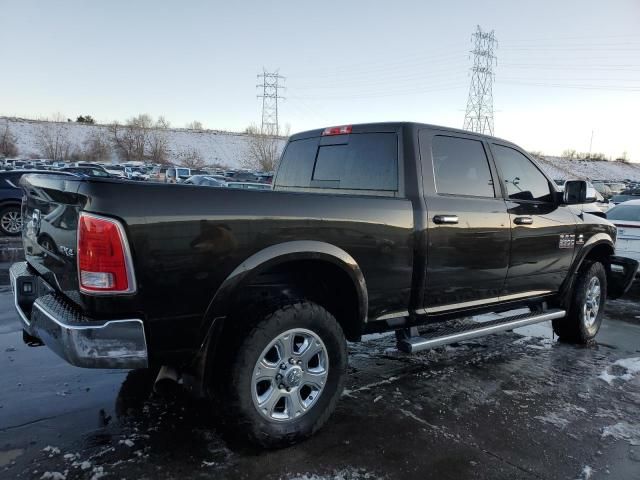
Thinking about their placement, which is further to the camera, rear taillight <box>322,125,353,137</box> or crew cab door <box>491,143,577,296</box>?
crew cab door <box>491,143,577,296</box>

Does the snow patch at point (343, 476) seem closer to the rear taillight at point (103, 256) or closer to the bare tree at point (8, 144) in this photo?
the rear taillight at point (103, 256)

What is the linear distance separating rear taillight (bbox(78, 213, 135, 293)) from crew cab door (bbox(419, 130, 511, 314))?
2.11 m

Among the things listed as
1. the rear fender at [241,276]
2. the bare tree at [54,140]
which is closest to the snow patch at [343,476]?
the rear fender at [241,276]

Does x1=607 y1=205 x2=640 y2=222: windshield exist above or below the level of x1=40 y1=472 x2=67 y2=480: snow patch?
above

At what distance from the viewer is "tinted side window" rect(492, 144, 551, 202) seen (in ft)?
14.8

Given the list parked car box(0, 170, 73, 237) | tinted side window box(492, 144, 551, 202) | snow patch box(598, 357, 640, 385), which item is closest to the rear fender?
tinted side window box(492, 144, 551, 202)

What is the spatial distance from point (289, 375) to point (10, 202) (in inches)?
474

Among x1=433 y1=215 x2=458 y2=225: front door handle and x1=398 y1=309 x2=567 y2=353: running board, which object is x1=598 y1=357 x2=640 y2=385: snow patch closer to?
x1=398 y1=309 x2=567 y2=353: running board

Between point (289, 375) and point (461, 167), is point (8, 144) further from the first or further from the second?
point (289, 375)

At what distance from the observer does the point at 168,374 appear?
3.13 meters

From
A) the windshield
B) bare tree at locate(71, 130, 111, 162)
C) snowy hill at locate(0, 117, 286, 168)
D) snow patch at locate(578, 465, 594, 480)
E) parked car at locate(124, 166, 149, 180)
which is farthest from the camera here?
snowy hill at locate(0, 117, 286, 168)

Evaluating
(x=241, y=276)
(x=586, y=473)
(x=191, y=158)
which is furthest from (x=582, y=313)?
(x=191, y=158)

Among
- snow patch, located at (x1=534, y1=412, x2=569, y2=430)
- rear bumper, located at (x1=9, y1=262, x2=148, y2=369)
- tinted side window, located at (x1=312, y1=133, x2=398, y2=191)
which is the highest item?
tinted side window, located at (x1=312, y1=133, x2=398, y2=191)

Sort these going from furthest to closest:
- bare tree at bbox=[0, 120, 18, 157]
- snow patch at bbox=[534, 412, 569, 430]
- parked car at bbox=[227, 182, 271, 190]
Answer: bare tree at bbox=[0, 120, 18, 157] < snow patch at bbox=[534, 412, 569, 430] < parked car at bbox=[227, 182, 271, 190]
